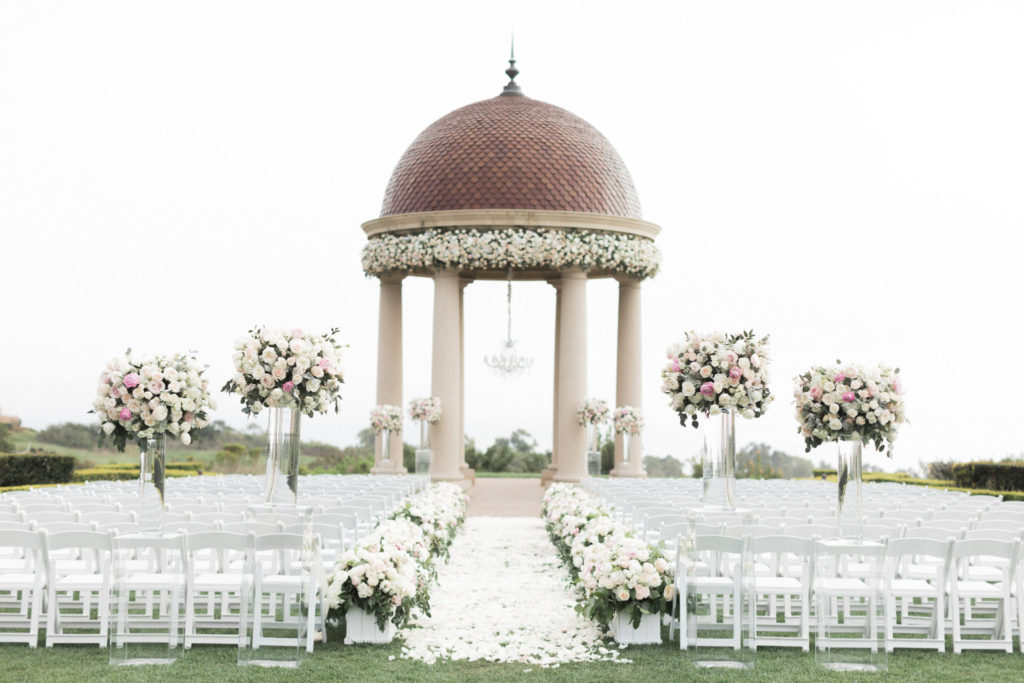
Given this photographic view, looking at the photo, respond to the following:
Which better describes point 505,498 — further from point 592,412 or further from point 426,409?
point 592,412

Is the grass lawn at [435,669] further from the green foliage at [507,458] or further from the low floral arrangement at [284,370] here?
the green foliage at [507,458]

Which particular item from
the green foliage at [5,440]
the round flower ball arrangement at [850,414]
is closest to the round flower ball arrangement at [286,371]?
the round flower ball arrangement at [850,414]

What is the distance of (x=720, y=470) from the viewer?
1046 cm

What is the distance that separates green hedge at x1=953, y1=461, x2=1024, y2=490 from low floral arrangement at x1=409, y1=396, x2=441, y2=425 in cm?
1412

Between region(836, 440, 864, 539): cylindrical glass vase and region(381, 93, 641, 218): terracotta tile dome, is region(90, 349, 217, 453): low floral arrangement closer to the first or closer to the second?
region(836, 440, 864, 539): cylindrical glass vase

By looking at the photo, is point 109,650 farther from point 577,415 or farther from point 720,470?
point 577,415

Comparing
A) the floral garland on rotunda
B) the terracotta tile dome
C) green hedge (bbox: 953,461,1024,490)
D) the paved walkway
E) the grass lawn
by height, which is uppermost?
the terracotta tile dome

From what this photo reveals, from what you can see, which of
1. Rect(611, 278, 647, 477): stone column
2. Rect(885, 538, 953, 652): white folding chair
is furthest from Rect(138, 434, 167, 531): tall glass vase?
Rect(611, 278, 647, 477): stone column

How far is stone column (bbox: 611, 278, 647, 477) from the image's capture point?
29.1 m

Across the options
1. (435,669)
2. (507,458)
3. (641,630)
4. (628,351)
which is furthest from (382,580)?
(507,458)

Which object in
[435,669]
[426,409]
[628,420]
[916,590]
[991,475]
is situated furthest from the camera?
A: [628,420]

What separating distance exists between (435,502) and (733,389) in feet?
26.9

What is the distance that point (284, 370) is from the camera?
1073 cm

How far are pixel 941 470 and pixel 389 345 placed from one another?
57.0ft
